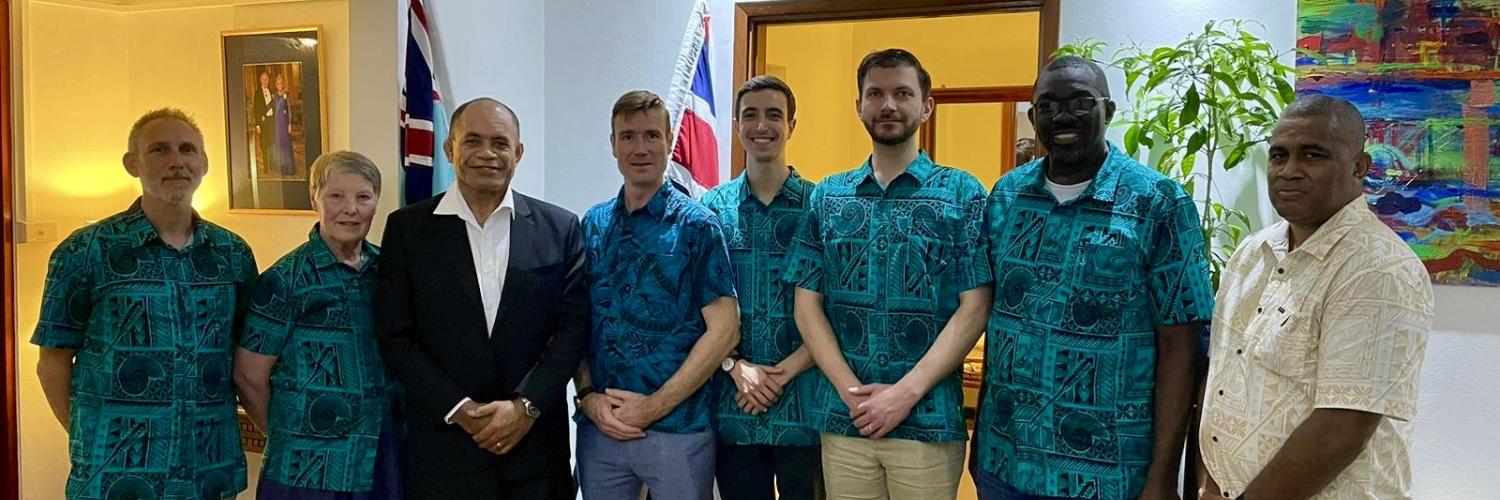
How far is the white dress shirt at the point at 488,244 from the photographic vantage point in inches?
89.7

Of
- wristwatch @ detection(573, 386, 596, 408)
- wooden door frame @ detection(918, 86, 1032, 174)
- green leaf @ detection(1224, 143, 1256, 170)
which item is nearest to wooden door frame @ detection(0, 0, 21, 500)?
wristwatch @ detection(573, 386, 596, 408)

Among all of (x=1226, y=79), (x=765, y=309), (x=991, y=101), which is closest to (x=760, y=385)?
(x=765, y=309)

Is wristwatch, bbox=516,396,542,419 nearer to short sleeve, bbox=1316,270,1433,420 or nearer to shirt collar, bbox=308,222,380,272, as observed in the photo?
shirt collar, bbox=308,222,380,272

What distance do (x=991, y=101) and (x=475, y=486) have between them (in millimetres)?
4364

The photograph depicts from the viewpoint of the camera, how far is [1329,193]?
164cm

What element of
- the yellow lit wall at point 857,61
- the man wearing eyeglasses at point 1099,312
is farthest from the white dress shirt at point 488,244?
the yellow lit wall at point 857,61

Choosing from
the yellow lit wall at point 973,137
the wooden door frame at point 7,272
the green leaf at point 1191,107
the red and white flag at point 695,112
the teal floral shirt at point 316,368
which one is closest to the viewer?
the teal floral shirt at point 316,368

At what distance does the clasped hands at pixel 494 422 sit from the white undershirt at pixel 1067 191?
1.26 metres

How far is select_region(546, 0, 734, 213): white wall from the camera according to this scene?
3713 mm

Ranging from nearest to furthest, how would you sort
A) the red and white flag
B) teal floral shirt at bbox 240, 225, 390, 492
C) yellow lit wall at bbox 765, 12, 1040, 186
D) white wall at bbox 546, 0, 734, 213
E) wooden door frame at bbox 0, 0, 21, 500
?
teal floral shirt at bbox 240, 225, 390, 492
wooden door frame at bbox 0, 0, 21, 500
the red and white flag
white wall at bbox 546, 0, 734, 213
yellow lit wall at bbox 765, 12, 1040, 186

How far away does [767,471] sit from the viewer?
2.50 m

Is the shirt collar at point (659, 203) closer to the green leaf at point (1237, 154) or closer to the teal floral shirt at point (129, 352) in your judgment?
the teal floral shirt at point (129, 352)

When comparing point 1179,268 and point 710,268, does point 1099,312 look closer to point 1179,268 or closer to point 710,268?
point 1179,268

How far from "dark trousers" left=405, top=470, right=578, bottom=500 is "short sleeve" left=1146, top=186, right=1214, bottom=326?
1433 millimetres
